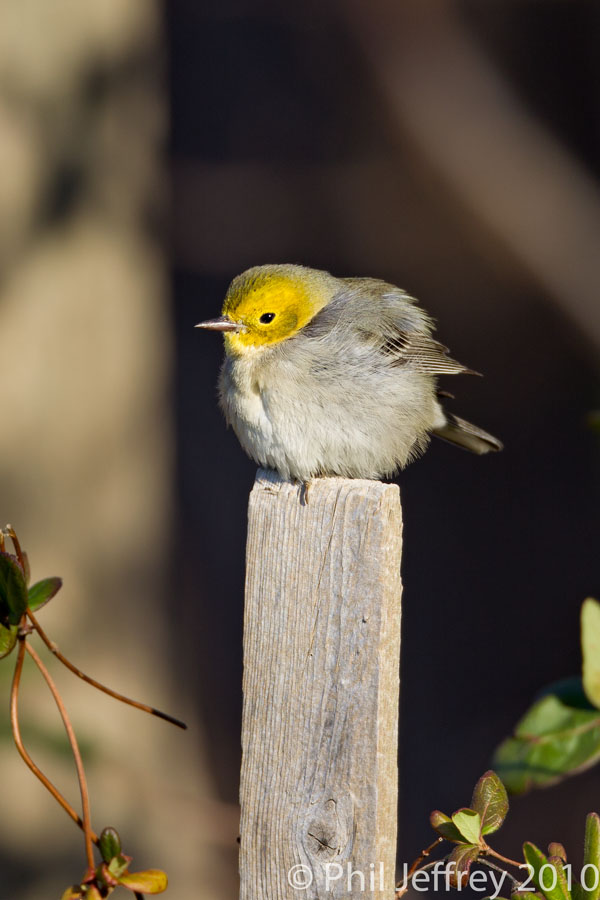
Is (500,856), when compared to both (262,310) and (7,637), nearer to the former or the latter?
(7,637)

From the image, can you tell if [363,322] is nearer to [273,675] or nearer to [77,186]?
[273,675]

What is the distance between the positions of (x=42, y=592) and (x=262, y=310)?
1461 millimetres

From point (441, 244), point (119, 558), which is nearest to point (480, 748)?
point (119, 558)

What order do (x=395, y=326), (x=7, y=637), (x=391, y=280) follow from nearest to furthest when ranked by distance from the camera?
(x=7, y=637)
(x=395, y=326)
(x=391, y=280)

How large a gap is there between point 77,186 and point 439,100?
2.12m

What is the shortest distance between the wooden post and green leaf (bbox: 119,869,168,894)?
0.88 ft

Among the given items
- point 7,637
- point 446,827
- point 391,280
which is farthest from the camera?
point 391,280

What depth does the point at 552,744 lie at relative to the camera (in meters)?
2.31

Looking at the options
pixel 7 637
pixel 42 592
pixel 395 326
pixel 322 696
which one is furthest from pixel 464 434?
pixel 7 637

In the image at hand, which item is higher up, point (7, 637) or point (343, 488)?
point (343, 488)

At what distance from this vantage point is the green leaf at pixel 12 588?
178cm

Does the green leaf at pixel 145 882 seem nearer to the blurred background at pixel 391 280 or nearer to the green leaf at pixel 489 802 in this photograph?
the green leaf at pixel 489 802

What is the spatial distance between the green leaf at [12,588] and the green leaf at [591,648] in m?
1.05

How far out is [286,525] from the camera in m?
2.02
